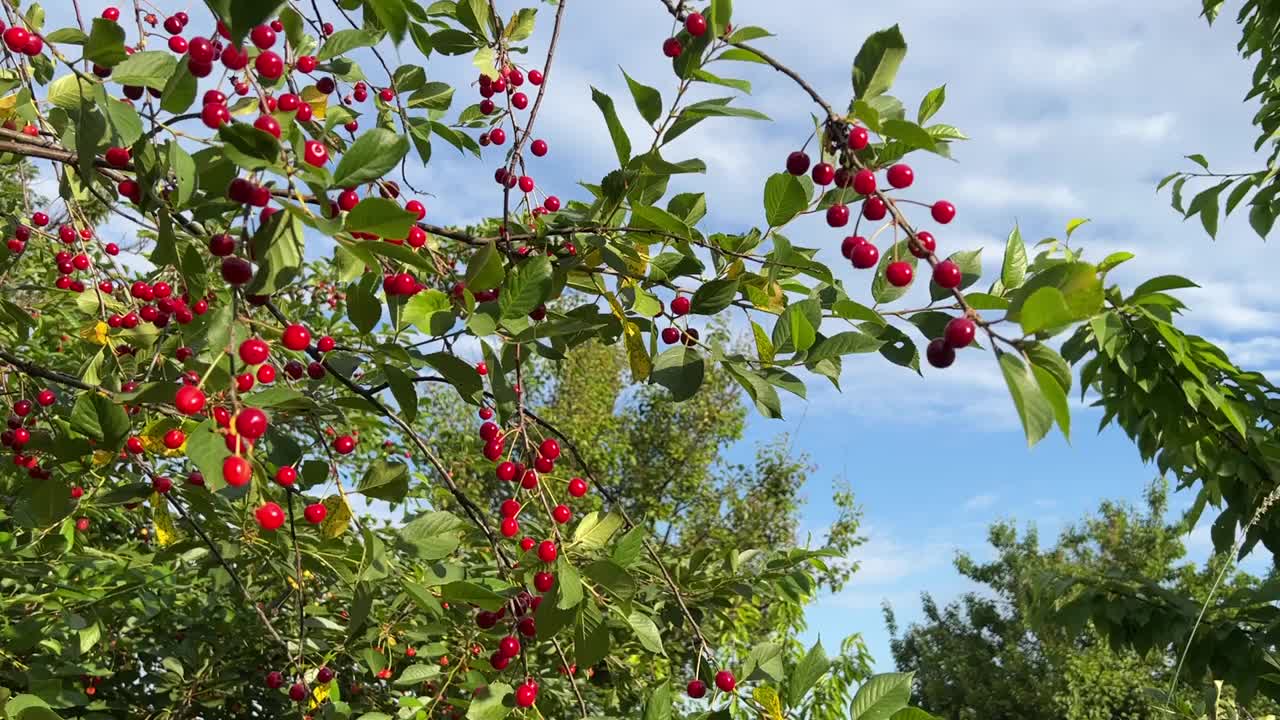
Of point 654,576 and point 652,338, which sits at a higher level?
point 652,338

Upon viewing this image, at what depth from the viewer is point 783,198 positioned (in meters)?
1.50

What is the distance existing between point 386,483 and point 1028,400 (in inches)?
49.2

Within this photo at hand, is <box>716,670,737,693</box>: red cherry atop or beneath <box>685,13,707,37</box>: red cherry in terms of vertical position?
beneath

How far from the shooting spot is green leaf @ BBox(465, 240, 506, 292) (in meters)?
1.47

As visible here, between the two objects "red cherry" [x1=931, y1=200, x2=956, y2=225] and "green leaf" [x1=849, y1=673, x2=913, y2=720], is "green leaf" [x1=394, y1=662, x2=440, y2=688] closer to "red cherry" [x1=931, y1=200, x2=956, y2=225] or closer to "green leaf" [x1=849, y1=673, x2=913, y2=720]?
Result: "green leaf" [x1=849, y1=673, x2=913, y2=720]

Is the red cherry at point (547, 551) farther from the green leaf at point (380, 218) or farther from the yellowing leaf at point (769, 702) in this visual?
the green leaf at point (380, 218)

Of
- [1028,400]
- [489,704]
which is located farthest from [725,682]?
[1028,400]

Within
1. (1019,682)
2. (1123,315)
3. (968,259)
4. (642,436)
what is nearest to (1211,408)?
(1123,315)

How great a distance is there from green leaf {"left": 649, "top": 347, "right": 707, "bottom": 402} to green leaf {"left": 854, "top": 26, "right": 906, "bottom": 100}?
0.58 metres

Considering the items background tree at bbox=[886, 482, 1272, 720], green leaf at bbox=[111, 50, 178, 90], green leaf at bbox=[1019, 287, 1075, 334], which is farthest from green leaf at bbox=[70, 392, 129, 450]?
background tree at bbox=[886, 482, 1272, 720]

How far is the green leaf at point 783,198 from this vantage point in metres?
1.47

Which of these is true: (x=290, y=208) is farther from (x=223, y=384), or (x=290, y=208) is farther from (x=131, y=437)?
(x=131, y=437)

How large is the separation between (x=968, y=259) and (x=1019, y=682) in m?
22.1

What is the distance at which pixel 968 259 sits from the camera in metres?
1.43
